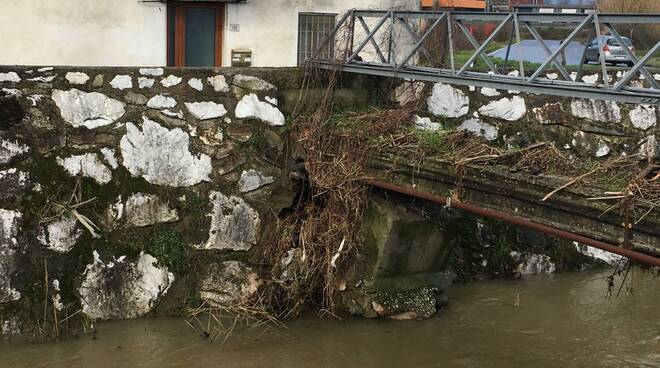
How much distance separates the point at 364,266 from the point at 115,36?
6794mm

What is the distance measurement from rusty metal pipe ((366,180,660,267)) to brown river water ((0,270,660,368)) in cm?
143

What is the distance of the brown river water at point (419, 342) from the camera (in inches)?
279

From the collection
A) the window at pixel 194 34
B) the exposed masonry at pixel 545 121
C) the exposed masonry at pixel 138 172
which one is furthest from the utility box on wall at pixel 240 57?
the exposed masonry at pixel 138 172

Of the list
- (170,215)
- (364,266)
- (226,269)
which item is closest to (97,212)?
(170,215)

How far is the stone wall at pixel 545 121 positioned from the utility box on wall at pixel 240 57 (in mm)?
4312

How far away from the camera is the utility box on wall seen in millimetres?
13227

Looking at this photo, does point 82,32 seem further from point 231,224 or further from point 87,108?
point 231,224

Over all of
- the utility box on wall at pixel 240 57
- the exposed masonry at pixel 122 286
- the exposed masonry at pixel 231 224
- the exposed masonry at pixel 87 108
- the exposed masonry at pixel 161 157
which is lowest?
the exposed masonry at pixel 122 286

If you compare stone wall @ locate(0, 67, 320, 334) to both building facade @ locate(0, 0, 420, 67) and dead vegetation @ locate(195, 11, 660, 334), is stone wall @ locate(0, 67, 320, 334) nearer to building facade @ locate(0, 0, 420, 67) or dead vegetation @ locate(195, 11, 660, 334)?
dead vegetation @ locate(195, 11, 660, 334)

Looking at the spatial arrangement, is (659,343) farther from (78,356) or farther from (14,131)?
(14,131)

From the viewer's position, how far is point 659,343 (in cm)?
797

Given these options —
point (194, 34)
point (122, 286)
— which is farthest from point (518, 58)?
point (194, 34)

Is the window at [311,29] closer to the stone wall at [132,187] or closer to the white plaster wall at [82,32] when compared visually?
the white plaster wall at [82,32]

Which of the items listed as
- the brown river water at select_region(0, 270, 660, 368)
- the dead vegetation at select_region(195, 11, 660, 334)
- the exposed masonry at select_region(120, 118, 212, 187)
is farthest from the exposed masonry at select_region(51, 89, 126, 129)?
the brown river water at select_region(0, 270, 660, 368)
